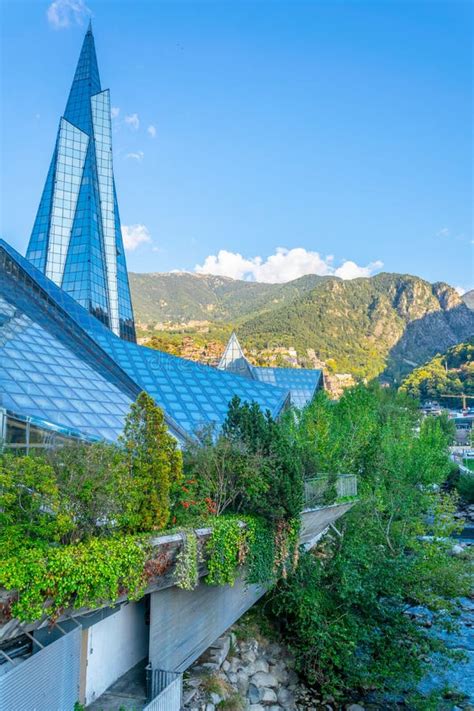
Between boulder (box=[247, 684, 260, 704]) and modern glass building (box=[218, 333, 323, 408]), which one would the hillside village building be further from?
boulder (box=[247, 684, 260, 704])

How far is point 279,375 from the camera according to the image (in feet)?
209

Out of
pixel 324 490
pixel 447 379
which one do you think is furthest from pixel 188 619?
pixel 447 379

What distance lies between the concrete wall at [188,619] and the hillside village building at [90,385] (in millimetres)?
41

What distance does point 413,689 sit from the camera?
17453 mm

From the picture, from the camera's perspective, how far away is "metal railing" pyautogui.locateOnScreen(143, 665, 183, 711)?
1300cm

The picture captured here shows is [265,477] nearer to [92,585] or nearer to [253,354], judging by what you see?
[92,585]

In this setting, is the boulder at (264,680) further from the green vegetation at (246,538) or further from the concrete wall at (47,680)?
the concrete wall at (47,680)

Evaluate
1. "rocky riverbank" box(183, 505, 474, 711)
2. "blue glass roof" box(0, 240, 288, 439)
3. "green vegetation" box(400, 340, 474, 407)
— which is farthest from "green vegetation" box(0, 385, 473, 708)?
"green vegetation" box(400, 340, 474, 407)

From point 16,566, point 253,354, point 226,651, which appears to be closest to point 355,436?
point 226,651

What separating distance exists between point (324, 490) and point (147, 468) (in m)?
10.3

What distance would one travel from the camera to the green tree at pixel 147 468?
42.7 ft

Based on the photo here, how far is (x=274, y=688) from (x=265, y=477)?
6.60 meters

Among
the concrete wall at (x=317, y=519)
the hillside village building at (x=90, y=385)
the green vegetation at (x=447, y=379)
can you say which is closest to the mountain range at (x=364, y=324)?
the green vegetation at (x=447, y=379)

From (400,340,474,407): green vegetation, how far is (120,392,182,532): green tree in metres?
104
